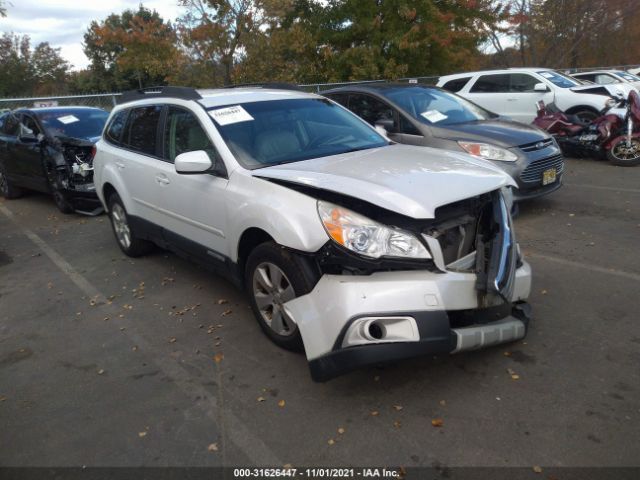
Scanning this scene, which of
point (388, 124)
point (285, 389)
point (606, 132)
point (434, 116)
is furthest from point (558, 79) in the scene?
point (285, 389)

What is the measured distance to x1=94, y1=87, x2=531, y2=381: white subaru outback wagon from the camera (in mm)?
2900

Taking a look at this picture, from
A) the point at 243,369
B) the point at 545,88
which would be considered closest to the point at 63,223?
the point at 243,369

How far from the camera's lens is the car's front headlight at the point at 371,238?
3004 mm

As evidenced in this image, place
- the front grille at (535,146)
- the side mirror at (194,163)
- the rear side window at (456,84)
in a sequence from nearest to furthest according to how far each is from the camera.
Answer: the side mirror at (194,163)
the front grille at (535,146)
the rear side window at (456,84)

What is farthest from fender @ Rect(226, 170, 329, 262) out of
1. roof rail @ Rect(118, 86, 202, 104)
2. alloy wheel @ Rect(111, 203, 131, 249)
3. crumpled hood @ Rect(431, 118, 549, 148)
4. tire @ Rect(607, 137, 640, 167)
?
tire @ Rect(607, 137, 640, 167)

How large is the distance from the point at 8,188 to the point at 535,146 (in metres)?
9.52

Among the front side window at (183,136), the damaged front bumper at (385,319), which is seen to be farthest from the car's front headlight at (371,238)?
the front side window at (183,136)

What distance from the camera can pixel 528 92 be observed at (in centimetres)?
1166

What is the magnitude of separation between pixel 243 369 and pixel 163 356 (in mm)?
674

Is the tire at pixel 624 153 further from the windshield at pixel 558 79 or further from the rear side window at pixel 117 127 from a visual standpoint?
the rear side window at pixel 117 127

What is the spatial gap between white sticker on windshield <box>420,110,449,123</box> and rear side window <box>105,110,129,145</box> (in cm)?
376

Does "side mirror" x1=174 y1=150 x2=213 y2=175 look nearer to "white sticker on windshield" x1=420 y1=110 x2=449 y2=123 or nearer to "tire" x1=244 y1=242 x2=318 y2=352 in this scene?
"tire" x1=244 y1=242 x2=318 y2=352

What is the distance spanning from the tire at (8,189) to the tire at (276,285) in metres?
8.53

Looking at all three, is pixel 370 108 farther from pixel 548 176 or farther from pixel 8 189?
pixel 8 189
